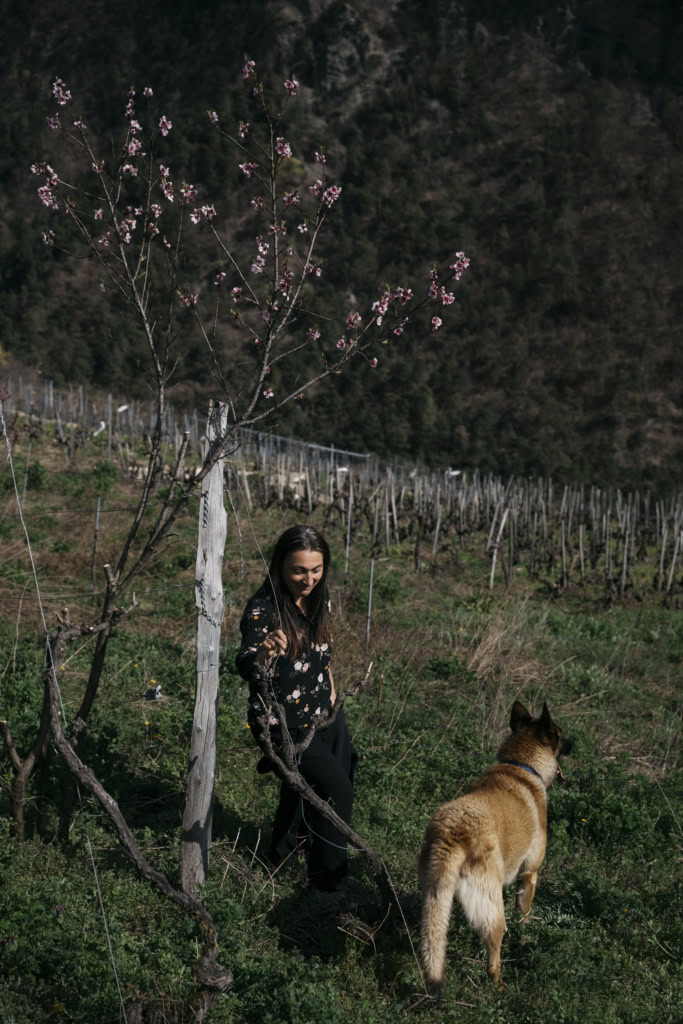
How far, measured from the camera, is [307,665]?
4246 mm

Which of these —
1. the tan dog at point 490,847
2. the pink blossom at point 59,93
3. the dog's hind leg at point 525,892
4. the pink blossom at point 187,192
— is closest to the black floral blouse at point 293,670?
the tan dog at point 490,847

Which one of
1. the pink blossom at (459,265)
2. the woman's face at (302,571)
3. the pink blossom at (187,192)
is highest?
the pink blossom at (187,192)

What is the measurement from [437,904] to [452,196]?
54338 millimetres

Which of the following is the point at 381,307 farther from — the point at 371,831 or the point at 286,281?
the point at 371,831

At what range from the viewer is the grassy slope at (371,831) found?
371 cm

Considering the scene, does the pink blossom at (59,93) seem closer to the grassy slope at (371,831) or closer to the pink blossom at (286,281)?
the pink blossom at (286,281)

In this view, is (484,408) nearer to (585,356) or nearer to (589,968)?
(585,356)

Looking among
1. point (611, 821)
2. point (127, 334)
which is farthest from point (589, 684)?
point (127, 334)

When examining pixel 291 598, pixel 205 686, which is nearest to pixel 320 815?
pixel 205 686

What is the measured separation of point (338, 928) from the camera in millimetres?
4133

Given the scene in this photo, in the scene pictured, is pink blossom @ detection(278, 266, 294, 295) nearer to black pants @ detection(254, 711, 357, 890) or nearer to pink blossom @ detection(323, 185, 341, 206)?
pink blossom @ detection(323, 185, 341, 206)

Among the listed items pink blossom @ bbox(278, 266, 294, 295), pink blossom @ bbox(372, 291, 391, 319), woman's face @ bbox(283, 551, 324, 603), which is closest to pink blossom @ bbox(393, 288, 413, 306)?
pink blossom @ bbox(372, 291, 391, 319)

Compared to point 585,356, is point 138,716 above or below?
below

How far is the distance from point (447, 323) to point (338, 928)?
44.5 m
